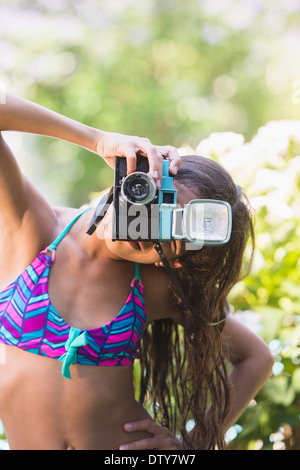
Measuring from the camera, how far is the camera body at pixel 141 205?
1.06 metres

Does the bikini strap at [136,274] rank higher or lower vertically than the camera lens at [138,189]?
lower

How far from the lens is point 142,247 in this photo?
120 cm

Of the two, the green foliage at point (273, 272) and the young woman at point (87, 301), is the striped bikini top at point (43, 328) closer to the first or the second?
the young woman at point (87, 301)

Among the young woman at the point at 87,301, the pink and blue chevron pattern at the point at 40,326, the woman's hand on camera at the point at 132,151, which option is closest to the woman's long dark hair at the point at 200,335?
the young woman at the point at 87,301

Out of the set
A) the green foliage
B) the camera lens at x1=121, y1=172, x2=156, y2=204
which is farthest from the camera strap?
the green foliage

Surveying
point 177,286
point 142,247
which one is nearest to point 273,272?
point 177,286

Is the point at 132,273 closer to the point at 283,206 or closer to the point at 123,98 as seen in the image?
the point at 283,206

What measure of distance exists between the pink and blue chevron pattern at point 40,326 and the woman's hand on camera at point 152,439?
21 centimetres

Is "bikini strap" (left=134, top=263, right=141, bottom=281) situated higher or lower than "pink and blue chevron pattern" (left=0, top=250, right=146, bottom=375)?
higher

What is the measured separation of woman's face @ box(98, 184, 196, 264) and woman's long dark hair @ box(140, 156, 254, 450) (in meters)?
0.03

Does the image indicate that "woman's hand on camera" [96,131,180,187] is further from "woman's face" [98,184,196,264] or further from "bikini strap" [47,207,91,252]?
"bikini strap" [47,207,91,252]

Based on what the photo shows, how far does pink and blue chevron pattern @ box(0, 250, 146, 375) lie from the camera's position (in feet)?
3.84

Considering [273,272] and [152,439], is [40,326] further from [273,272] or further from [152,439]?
[273,272]

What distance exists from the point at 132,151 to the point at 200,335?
0.58m
